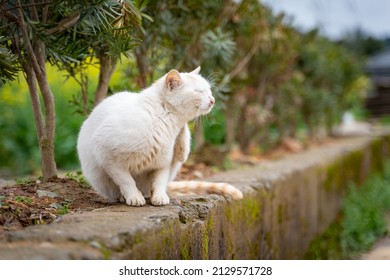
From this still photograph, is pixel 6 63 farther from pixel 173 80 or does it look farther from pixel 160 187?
pixel 160 187

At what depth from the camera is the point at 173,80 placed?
10.5 ft

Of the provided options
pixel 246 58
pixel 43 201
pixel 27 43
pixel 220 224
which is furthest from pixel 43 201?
pixel 246 58

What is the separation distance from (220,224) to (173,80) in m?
1.01

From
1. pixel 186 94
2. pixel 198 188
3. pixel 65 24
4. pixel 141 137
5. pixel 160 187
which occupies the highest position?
pixel 65 24

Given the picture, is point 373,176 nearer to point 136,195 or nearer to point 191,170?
point 191,170

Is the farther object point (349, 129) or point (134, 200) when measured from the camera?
point (349, 129)

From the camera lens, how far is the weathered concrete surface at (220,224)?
7.61 feet

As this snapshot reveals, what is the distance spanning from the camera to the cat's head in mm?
3223

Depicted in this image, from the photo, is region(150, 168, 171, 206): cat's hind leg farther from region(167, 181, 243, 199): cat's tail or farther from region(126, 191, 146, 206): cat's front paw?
region(167, 181, 243, 199): cat's tail

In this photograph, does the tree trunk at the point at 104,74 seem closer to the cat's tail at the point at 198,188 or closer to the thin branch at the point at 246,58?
the cat's tail at the point at 198,188

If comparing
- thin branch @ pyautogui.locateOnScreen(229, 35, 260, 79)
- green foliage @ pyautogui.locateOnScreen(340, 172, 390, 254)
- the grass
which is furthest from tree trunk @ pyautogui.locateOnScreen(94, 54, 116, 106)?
green foliage @ pyautogui.locateOnScreen(340, 172, 390, 254)

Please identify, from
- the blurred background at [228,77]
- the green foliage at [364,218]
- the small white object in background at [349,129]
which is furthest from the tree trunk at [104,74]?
the small white object in background at [349,129]

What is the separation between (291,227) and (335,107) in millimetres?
6260

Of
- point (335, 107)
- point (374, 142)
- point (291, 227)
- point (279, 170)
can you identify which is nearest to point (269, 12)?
point (279, 170)
